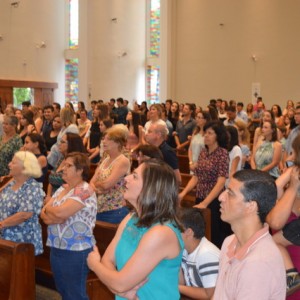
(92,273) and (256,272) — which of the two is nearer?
(256,272)

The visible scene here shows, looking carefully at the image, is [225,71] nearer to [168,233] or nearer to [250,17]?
[250,17]

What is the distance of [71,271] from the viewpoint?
434 cm

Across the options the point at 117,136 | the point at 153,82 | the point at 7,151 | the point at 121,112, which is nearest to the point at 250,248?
the point at 117,136

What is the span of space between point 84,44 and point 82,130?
1102 centimetres

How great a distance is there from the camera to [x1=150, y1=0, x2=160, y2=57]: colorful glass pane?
23750mm

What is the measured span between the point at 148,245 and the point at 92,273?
9.28ft

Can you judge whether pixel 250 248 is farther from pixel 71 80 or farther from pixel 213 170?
pixel 71 80

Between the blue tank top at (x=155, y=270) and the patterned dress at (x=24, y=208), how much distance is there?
219 cm

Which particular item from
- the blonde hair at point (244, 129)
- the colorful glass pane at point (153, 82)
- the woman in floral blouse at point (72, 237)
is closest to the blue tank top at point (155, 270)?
the woman in floral blouse at point (72, 237)

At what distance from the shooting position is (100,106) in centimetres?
926

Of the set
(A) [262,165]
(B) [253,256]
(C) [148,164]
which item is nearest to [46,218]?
(C) [148,164]

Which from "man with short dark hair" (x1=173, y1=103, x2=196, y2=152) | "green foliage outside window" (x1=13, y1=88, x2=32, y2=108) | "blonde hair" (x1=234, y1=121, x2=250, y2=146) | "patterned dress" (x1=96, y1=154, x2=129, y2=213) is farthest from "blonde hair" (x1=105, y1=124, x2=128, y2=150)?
"green foliage outside window" (x1=13, y1=88, x2=32, y2=108)

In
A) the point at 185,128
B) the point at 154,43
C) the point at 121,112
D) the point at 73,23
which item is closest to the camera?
the point at 185,128

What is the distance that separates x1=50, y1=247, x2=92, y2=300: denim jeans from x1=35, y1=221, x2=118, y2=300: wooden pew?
123mm
